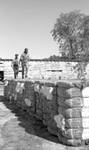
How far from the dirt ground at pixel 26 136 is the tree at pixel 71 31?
40.2m

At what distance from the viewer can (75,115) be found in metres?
4.71

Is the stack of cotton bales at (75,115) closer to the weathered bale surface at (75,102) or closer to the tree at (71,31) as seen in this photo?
the weathered bale surface at (75,102)

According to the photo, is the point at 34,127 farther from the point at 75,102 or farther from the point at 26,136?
the point at 75,102

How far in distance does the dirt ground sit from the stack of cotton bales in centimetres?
21

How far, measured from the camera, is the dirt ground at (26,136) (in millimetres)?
4605

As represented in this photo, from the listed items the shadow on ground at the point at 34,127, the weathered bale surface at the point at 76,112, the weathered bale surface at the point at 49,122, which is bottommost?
the shadow on ground at the point at 34,127

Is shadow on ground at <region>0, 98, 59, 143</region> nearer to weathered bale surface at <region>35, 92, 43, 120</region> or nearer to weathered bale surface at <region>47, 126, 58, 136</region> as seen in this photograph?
weathered bale surface at <region>47, 126, 58, 136</region>

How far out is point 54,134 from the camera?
17.6ft

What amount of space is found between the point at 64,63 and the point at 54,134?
2005 centimetres

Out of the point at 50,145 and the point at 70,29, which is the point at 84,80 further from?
the point at 70,29

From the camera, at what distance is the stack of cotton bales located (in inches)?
185

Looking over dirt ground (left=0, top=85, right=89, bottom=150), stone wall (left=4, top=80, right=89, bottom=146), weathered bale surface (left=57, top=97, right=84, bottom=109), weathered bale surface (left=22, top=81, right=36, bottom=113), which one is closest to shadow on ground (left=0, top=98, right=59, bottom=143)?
dirt ground (left=0, top=85, right=89, bottom=150)

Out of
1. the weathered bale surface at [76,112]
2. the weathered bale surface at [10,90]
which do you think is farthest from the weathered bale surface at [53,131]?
the weathered bale surface at [10,90]

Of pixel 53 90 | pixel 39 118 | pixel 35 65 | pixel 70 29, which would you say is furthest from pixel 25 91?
pixel 70 29
